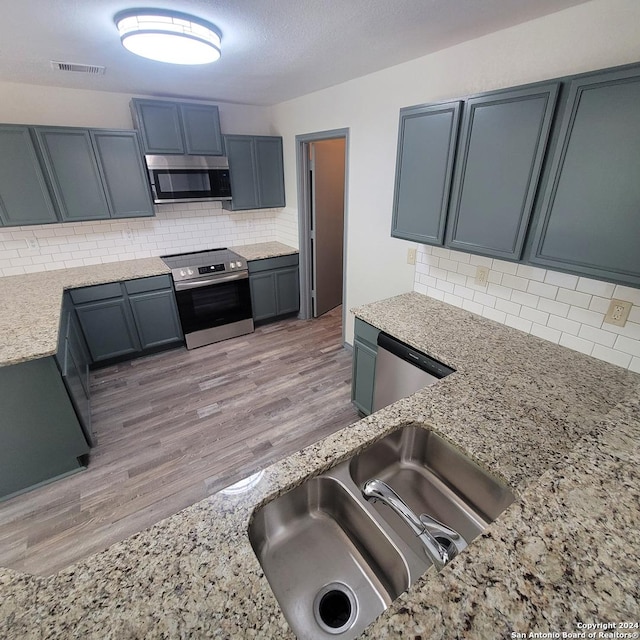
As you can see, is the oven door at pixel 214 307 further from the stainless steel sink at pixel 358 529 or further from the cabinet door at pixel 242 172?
the stainless steel sink at pixel 358 529

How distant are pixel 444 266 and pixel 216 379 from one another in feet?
7.49

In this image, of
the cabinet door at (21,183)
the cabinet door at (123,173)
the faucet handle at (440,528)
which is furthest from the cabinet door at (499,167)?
the cabinet door at (21,183)

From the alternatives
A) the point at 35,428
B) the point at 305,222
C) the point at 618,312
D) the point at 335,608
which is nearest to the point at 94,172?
the point at 305,222

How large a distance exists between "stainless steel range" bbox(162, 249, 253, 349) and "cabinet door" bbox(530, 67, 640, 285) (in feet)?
9.81

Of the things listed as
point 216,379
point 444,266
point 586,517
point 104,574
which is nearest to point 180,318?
point 216,379

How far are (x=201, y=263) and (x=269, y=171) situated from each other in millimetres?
1417

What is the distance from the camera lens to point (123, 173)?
318cm

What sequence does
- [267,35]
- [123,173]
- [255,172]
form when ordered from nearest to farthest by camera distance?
[267,35]
[123,173]
[255,172]

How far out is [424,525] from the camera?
36.4 inches

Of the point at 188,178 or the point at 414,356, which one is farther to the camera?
the point at 188,178

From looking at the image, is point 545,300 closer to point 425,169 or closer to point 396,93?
point 425,169

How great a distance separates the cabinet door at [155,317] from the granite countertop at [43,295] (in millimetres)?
245

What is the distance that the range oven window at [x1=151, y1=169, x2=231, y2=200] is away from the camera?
335 cm

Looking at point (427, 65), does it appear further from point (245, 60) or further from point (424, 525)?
point (424, 525)
